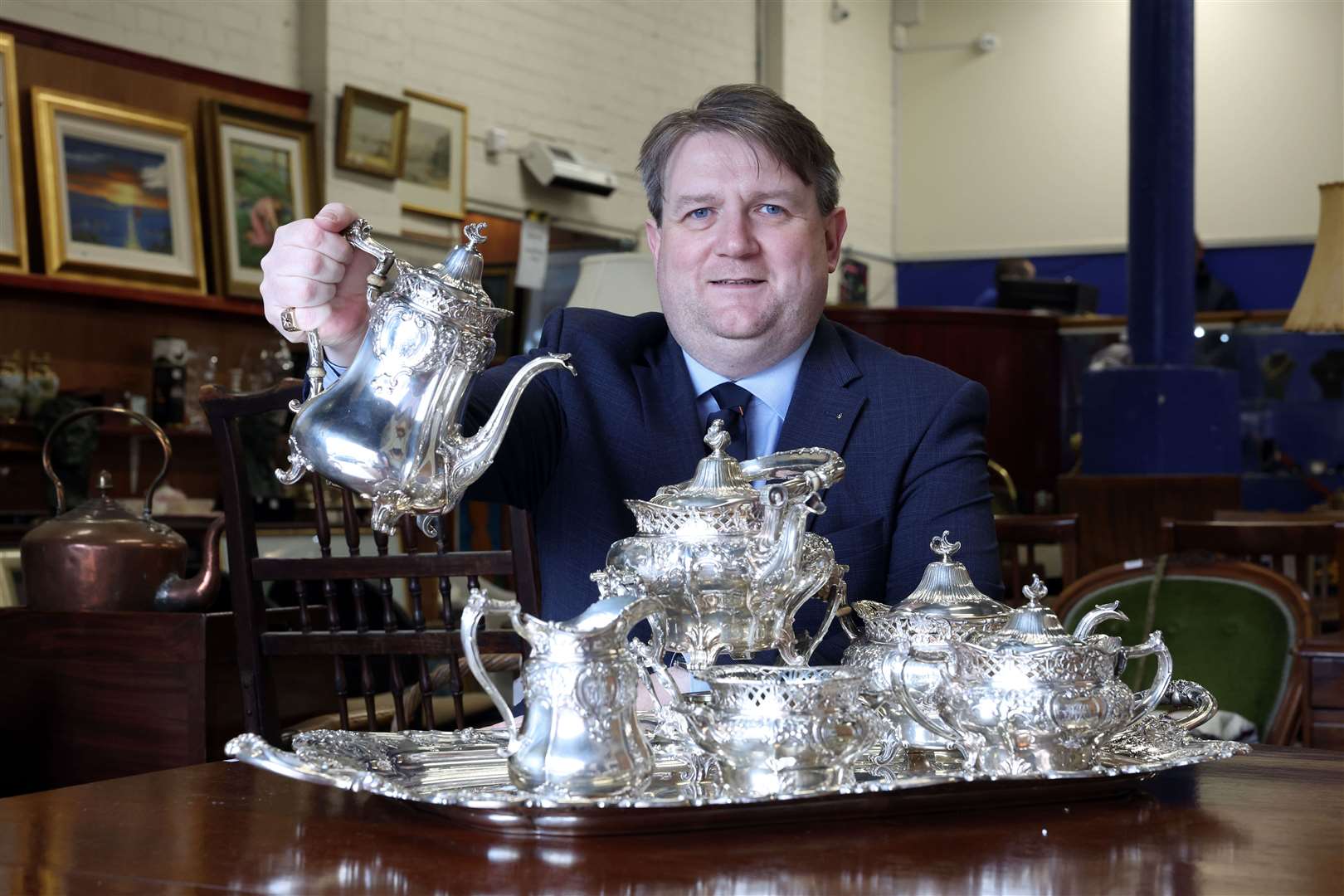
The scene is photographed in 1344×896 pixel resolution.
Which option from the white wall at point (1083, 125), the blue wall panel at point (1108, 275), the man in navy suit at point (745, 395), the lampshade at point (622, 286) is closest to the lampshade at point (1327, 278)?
the lampshade at point (622, 286)

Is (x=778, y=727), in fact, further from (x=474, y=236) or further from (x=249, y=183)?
(x=249, y=183)

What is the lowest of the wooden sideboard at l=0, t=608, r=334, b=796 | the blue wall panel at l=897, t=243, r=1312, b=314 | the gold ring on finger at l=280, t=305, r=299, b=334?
the wooden sideboard at l=0, t=608, r=334, b=796

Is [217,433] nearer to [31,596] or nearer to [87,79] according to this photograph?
[31,596]

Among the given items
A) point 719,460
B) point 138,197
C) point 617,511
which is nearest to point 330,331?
point 719,460

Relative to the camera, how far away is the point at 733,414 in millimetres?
1718

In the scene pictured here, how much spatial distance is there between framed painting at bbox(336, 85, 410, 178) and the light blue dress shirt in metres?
4.79

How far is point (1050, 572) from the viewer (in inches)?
276

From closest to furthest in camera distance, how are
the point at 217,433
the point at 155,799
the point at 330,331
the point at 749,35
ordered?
1. the point at 155,799
2. the point at 330,331
3. the point at 217,433
4. the point at 749,35

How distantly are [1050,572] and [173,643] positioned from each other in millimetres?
5276

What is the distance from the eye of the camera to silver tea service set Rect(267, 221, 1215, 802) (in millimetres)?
932

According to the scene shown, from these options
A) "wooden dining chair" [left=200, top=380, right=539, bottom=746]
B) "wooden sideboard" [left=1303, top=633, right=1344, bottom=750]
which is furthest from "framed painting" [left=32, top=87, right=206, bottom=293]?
"wooden sideboard" [left=1303, top=633, right=1344, bottom=750]

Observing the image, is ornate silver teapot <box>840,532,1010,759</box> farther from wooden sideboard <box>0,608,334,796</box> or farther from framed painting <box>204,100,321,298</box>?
framed painting <box>204,100,321,298</box>

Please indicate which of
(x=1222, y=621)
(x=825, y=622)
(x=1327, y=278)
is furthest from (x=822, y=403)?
(x=1327, y=278)

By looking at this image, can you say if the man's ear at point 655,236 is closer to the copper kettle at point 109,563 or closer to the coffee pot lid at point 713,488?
the coffee pot lid at point 713,488
